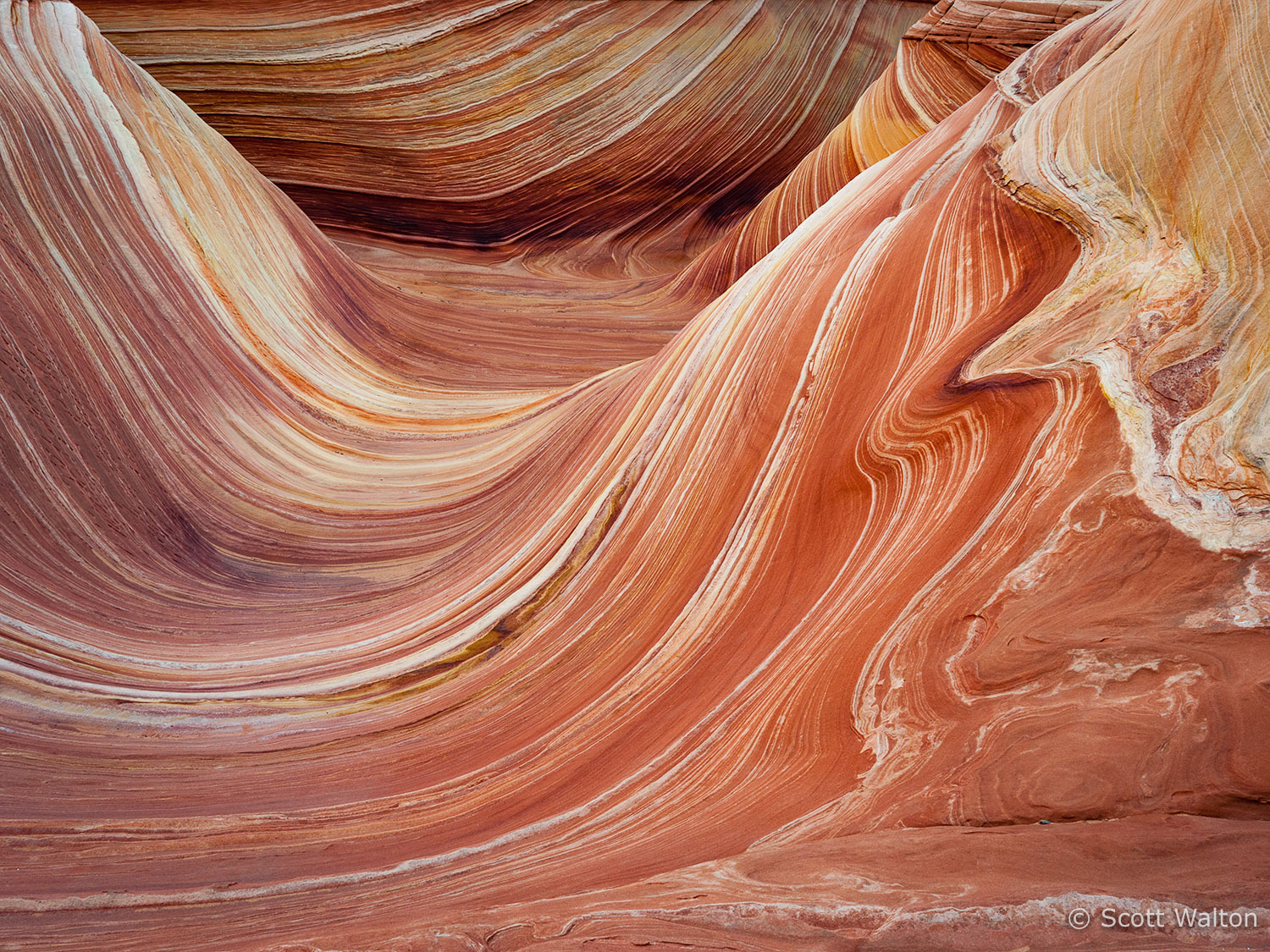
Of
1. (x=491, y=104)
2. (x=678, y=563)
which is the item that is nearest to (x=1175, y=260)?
(x=678, y=563)

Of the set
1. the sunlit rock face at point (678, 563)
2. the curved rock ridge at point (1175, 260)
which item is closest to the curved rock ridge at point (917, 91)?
the sunlit rock face at point (678, 563)

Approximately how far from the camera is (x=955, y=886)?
785 mm

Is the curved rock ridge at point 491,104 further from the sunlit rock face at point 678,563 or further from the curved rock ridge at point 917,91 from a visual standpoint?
Answer: the sunlit rock face at point 678,563

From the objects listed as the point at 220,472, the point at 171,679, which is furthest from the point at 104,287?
the point at 171,679

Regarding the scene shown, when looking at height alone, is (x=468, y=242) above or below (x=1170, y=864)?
above

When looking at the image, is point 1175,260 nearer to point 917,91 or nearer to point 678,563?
point 678,563

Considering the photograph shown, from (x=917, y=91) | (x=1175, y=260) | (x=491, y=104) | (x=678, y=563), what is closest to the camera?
(x=1175, y=260)

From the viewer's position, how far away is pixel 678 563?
141cm

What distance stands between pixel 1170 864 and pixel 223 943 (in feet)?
2.83

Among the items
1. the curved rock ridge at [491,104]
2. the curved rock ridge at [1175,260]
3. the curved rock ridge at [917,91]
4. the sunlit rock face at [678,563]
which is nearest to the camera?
the sunlit rock face at [678,563]

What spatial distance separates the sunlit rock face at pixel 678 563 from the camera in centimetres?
88

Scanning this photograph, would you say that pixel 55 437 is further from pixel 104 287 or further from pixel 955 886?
pixel 955 886

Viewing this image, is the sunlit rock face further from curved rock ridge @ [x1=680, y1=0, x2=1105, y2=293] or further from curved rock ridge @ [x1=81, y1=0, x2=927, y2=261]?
curved rock ridge @ [x1=81, y1=0, x2=927, y2=261]

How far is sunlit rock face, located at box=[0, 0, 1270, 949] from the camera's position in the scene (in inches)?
34.5
